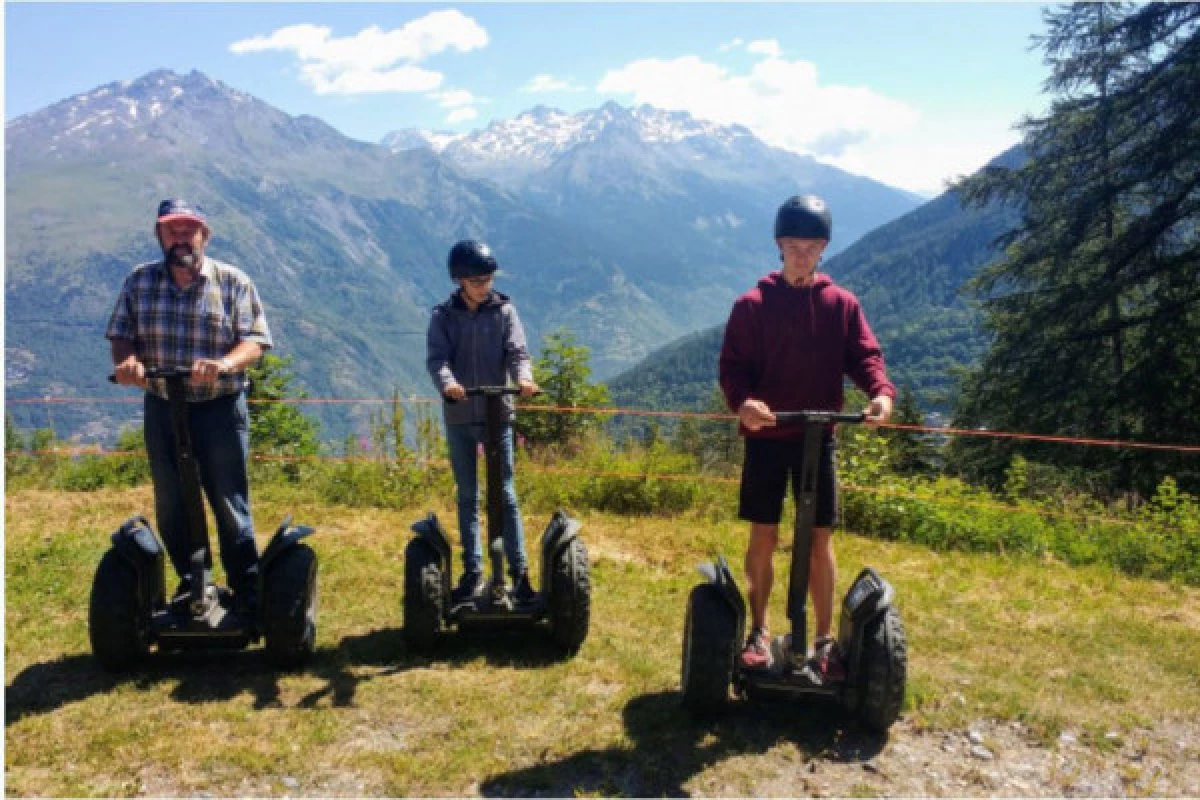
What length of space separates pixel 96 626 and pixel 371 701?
146 cm

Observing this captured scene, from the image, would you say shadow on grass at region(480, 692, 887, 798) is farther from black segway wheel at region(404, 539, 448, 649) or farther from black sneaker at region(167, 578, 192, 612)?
black sneaker at region(167, 578, 192, 612)

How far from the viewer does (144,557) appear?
4.16 m

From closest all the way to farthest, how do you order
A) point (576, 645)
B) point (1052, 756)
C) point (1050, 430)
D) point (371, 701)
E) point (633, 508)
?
point (1052, 756) < point (371, 701) < point (576, 645) < point (633, 508) < point (1050, 430)

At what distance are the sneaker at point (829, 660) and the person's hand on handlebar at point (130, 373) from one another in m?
3.46

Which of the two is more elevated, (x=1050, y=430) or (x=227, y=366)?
(x=227, y=366)

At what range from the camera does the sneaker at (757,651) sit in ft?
12.4

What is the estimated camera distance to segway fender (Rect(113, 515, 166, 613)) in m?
4.14

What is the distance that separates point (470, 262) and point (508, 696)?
7.50ft

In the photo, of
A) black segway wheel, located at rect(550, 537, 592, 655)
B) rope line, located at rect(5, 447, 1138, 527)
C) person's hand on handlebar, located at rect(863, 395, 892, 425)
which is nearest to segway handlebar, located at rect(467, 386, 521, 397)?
black segway wheel, located at rect(550, 537, 592, 655)

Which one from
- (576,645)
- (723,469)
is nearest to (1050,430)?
(723,469)

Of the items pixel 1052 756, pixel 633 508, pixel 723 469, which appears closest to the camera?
pixel 1052 756

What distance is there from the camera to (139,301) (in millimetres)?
4031

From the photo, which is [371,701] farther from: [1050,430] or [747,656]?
[1050,430]

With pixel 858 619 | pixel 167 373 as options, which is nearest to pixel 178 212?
pixel 167 373
